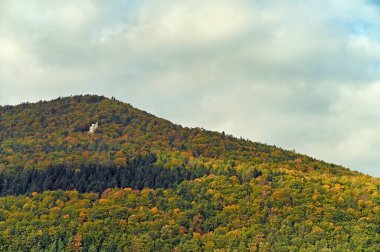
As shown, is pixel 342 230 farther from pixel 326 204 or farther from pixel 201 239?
pixel 201 239

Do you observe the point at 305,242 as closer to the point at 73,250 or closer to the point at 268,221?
the point at 268,221

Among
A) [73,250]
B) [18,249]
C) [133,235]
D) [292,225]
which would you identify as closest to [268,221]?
[292,225]

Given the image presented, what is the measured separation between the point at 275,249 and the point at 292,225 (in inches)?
496

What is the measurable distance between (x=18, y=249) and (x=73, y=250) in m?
14.2

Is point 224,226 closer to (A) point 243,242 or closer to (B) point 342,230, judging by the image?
(A) point 243,242

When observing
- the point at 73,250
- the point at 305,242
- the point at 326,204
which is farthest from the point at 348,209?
the point at 73,250

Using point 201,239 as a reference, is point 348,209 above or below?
above

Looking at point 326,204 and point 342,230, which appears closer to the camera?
point 342,230

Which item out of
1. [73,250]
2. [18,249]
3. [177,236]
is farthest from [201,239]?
[18,249]

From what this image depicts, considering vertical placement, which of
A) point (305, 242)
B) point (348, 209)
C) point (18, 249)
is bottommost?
point (18, 249)

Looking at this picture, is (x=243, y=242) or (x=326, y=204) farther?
(x=326, y=204)

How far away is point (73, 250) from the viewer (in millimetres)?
188750

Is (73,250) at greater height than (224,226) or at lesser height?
lesser

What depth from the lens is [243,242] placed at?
18625 cm
